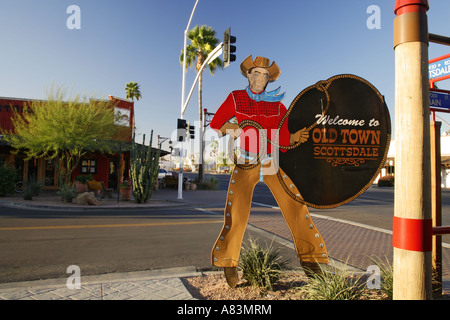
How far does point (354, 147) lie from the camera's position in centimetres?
390

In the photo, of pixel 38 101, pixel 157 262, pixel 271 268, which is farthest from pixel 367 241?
pixel 38 101

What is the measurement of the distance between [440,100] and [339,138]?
1.40 m

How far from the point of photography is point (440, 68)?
391 centimetres

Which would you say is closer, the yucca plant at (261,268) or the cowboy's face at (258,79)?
the yucca plant at (261,268)

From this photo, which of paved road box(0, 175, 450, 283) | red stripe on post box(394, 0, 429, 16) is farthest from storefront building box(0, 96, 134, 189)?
red stripe on post box(394, 0, 429, 16)

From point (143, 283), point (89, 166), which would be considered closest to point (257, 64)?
point (143, 283)

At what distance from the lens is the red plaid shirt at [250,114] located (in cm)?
411

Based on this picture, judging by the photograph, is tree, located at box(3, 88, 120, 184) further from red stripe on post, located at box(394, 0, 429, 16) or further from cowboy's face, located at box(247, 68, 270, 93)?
red stripe on post, located at box(394, 0, 429, 16)

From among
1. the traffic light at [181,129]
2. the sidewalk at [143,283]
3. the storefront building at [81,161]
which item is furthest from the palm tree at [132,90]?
the sidewalk at [143,283]

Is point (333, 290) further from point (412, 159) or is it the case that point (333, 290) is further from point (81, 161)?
point (81, 161)

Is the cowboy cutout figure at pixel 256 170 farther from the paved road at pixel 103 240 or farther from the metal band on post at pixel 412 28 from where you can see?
the metal band on post at pixel 412 28

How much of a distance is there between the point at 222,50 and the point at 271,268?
817cm

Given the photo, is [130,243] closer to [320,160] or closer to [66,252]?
[66,252]
